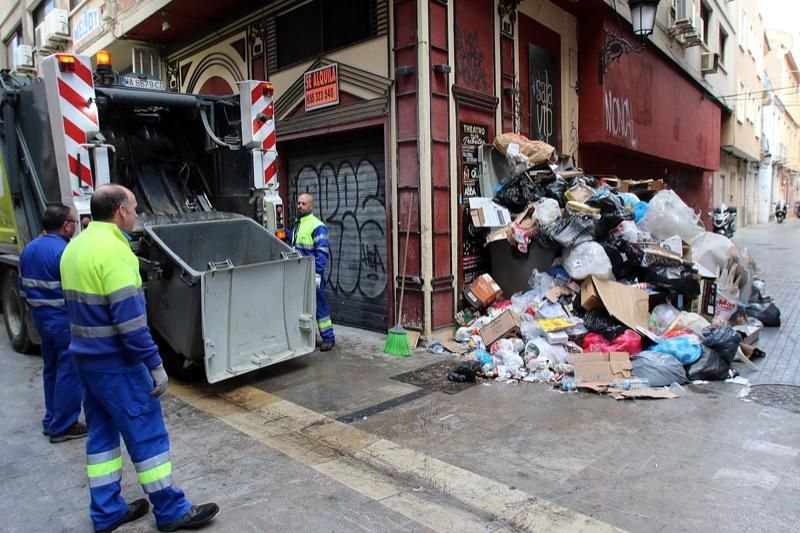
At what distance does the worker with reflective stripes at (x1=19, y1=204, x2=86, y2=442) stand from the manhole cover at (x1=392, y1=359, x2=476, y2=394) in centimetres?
265

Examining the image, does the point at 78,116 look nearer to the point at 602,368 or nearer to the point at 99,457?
the point at 99,457

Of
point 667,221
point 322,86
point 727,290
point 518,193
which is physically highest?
point 322,86

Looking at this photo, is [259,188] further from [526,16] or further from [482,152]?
[526,16]

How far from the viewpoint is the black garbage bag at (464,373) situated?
5203 millimetres

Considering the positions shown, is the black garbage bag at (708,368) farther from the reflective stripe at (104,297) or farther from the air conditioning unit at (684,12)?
the air conditioning unit at (684,12)

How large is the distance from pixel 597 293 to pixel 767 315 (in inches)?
117

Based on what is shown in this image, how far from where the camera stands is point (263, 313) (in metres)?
5.02

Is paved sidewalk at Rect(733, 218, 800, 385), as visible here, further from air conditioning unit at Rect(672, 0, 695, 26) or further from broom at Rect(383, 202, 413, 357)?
air conditioning unit at Rect(672, 0, 695, 26)

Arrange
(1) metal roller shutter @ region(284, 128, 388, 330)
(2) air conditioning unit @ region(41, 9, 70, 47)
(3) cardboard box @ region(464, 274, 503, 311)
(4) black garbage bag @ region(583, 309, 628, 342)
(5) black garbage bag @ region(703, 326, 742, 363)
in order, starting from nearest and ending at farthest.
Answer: (5) black garbage bag @ region(703, 326, 742, 363) < (4) black garbage bag @ region(583, 309, 628, 342) < (3) cardboard box @ region(464, 274, 503, 311) < (1) metal roller shutter @ region(284, 128, 388, 330) < (2) air conditioning unit @ region(41, 9, 70, 47)

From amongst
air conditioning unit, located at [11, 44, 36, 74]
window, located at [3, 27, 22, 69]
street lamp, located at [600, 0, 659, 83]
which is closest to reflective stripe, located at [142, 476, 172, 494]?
street lamp, located at [600, 0, 659, 83]

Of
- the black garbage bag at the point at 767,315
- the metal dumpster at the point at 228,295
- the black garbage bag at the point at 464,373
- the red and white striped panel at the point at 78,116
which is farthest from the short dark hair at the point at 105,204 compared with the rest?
the black garbage bag at the point at 767,315

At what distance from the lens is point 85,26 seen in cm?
1209

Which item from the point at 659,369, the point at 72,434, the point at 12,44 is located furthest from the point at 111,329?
the point at 12,44

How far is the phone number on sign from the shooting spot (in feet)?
23.8
